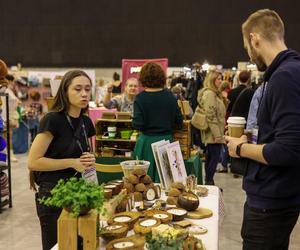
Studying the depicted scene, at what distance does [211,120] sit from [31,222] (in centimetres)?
247

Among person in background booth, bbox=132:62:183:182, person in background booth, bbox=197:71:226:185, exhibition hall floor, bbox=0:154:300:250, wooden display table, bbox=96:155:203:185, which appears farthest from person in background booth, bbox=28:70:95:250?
person in background booth, bbox=197:71:226:185

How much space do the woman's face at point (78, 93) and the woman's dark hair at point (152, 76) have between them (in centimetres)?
143

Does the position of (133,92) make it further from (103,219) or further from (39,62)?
(39,62)

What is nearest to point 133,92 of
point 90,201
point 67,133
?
point 67,133

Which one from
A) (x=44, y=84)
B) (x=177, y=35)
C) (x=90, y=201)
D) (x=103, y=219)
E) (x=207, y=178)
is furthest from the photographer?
(x=177, y=35)

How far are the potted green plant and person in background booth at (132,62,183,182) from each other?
199 centimetres

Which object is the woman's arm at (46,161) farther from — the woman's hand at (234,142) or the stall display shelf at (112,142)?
the stall display shelf at (112,142)

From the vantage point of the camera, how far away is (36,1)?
12703mm

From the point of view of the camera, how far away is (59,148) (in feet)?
7.25

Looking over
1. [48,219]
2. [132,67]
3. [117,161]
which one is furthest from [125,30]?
[48,219]

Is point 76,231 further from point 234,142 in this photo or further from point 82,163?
point 234,142

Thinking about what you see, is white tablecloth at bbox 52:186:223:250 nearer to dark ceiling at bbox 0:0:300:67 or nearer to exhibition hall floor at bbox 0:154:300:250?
exhibition hall floor at bbox 0:154:300:250

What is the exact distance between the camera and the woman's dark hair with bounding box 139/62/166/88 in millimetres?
3629

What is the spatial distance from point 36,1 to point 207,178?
939cm
